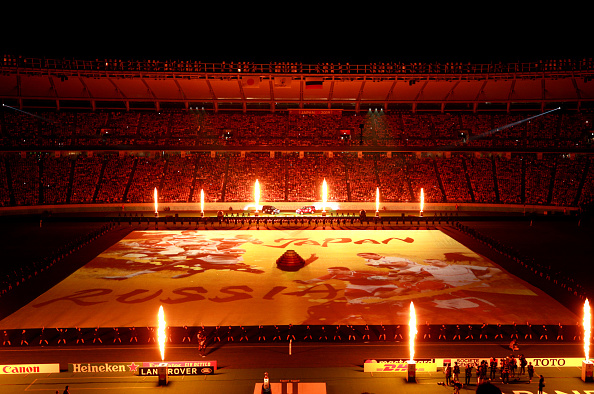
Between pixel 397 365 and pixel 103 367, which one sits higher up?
pixel 397 365

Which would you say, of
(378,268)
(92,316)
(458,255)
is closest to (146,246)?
(92,316)

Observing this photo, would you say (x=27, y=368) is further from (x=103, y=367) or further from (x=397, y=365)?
(x=397, y=365)

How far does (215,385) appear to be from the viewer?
2045 centimetres

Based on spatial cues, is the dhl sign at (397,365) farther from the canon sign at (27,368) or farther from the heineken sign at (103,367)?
the canon sign at (27,368)

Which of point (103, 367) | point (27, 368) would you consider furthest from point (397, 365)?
point (27, 368)

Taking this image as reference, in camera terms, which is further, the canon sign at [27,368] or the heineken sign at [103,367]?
the heineken sign at [103,367]

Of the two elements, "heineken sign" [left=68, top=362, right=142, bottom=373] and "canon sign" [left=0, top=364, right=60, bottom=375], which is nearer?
"canon sign" [left=0, top=364, right=60, bottom=375]

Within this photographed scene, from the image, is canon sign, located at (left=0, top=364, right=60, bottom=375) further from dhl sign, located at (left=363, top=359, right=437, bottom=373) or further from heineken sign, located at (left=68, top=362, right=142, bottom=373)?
dhl sign, located at (left=363, top=359, right=437, bottom=373)

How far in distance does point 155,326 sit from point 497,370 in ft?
56.6

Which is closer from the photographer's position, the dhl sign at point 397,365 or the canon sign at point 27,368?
the canon sign at point 27,368

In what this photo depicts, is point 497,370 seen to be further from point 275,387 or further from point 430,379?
point 275,387

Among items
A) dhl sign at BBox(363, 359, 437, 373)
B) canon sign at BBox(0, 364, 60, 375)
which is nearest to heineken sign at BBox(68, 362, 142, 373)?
canon sign at BBox(0, 364, 60, 375)

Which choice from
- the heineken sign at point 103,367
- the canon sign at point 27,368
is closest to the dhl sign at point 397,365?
the heineken sign at point 103,367

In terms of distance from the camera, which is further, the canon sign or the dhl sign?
the dhl sign
